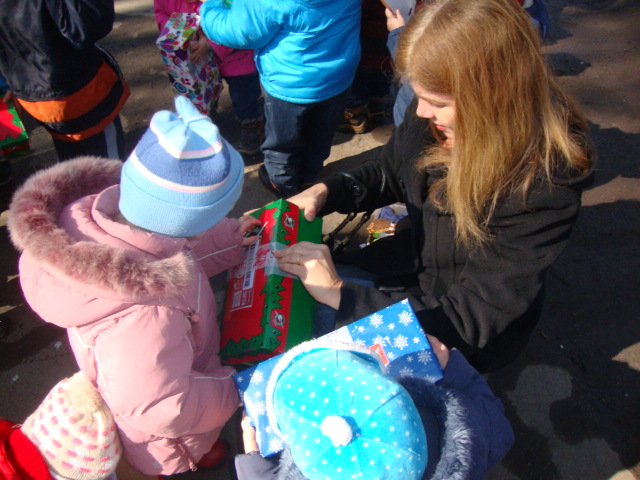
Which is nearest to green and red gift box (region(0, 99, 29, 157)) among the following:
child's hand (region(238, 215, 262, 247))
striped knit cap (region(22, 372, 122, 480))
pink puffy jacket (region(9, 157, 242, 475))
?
pink puffy jacket (region(9, 157, 242, 475))

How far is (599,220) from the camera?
2.98 meters

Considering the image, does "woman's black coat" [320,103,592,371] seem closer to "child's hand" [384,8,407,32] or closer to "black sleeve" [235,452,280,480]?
"black sleeve" [235,452,280,480]

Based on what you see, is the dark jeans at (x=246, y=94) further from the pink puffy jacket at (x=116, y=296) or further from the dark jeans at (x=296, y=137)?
the pink puffy jacket at (x=116, y=296)

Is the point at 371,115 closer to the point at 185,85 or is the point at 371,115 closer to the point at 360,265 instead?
the point at 185,85

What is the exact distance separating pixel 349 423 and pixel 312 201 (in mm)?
1171

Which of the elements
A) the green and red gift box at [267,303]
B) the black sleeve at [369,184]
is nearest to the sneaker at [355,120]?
the black sleeve at [369,184]

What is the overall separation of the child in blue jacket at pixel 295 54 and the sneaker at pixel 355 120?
0.78 meters

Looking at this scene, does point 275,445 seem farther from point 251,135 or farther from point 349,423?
point 251,135

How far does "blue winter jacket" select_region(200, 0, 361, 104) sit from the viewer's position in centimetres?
226

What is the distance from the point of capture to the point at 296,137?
275 centimetres

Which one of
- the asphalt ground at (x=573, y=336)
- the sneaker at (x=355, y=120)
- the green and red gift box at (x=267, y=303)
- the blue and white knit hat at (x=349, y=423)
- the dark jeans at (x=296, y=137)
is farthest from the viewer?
the sneaker at (x=355, y=120)

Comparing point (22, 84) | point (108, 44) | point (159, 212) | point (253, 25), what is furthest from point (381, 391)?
point (108, 44)

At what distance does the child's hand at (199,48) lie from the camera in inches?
117

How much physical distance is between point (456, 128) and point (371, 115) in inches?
94.4
